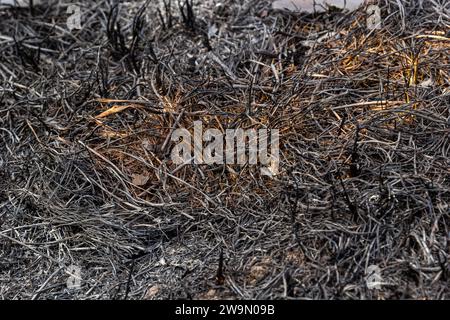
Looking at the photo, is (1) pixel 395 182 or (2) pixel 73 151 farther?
(2) pixel 73 151

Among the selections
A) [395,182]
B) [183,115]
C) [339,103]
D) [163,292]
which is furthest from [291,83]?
[163,292]

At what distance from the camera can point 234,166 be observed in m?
2.63

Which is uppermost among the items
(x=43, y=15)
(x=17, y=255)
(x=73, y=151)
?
(x=43, y=15)

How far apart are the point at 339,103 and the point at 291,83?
23cm

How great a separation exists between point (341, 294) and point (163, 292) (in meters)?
0.59

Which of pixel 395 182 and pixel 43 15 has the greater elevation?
pixel 43 15

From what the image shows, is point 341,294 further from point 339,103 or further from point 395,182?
point 339,103

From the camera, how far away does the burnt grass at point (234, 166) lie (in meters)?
→ 2.31

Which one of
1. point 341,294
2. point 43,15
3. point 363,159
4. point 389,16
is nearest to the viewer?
point 341,294

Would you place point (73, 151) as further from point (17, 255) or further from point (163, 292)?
point (163, 292)

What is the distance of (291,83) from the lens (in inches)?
113

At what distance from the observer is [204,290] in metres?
2.30

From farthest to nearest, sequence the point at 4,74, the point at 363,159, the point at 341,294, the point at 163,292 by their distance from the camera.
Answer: the point at 4,74 → the point at 363,159 → the point at 163,292 → the point at 341,294

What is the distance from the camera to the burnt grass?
91.0 inches
